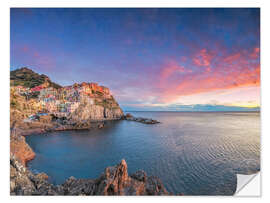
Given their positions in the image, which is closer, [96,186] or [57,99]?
[96,186]

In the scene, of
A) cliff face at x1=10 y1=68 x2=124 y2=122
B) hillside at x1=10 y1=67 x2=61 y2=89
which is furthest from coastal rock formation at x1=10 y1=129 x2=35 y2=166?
hillside at x1=10 y1=67 x2=61 y2=89

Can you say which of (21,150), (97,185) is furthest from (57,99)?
(97,185)

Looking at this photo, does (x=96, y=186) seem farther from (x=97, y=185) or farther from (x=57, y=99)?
(x=57, y=99)

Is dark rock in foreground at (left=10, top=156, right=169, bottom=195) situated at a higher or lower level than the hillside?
lower

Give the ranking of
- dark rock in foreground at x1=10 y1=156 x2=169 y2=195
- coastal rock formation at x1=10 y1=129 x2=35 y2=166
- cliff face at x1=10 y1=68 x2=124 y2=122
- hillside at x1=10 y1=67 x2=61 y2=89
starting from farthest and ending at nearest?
coastal rock formation at x1=10 y1=129 x2=35 y2=166 → cliff face at x1=10 y1=68 x2=124 y2=122 → hillside at x1=10 y1=67 x2=61 y2=89 → dark rock in foreground at x1=10 y1=156 x2=169 y2=195

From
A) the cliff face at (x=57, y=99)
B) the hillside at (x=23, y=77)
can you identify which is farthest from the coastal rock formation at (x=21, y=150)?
the hillside at (x=23, y=77)

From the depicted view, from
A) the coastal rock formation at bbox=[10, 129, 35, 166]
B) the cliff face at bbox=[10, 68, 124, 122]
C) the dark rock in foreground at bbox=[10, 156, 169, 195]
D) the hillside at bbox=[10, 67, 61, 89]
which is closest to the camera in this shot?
the dark rock in foreground at bbox=[10, 156, 169, 195]

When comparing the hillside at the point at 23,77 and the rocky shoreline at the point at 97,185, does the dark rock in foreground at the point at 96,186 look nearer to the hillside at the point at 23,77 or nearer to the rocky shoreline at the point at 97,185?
the rocky shoreline at the point at 97,185

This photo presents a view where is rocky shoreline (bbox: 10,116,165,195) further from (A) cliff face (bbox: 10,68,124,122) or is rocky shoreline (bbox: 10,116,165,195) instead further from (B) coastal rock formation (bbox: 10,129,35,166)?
(B) coastal rock formation (bbox: 10,129,35,166)
